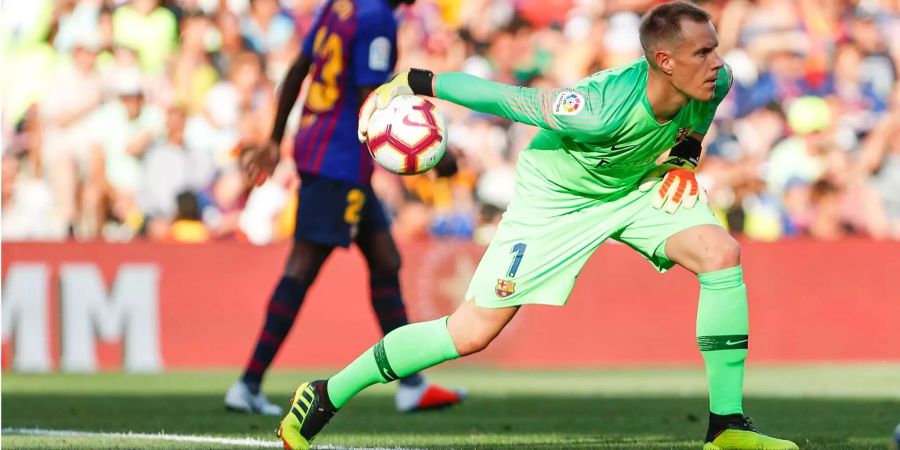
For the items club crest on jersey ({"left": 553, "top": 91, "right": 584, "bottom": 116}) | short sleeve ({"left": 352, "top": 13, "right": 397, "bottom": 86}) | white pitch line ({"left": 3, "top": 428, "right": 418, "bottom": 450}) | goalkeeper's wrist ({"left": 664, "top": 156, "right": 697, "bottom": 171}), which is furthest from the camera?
short sleeve ({"left": 352, "top": 13, "right": 397, "bottom": 86})

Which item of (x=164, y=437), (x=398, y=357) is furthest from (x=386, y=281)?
(x=398, y=357)

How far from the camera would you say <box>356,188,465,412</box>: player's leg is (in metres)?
8.22

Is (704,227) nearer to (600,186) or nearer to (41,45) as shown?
(600,186)

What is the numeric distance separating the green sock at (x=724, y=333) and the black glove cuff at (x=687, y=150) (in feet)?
2.06

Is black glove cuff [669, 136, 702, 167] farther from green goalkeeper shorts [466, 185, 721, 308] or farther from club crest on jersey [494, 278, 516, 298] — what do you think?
club crest on jersey [494, 278, 516, 298]

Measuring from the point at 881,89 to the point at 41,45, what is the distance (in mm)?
8757

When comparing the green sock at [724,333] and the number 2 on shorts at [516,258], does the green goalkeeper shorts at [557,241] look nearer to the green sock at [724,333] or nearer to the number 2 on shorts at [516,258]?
the number 2 on shorts at [516,258]

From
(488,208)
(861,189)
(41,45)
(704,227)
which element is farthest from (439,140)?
(41,45)

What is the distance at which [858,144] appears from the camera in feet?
47.9

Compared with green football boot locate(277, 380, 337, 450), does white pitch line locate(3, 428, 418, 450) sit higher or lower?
lower

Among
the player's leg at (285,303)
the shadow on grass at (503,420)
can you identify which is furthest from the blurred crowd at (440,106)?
the player's leg at (285,303)

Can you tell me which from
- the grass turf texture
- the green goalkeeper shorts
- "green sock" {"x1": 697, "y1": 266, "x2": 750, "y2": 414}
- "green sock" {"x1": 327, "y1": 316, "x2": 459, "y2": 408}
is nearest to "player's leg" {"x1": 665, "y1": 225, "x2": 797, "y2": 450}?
"green sock" {"x1": 697, "y1": 266, "x2": 750, "y2": 414}

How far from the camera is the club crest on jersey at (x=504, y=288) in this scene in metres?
5.74

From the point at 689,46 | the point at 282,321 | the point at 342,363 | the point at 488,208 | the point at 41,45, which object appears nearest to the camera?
the point at 689,46
